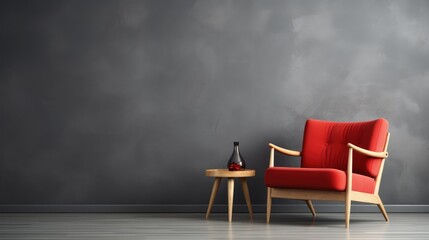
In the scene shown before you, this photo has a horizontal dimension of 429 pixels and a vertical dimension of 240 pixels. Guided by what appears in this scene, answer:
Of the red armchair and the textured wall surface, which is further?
the textured wall surface

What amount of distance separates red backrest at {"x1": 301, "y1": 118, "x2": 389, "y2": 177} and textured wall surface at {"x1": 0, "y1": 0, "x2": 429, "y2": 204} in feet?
1.33

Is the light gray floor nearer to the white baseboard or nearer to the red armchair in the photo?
the white baseboard

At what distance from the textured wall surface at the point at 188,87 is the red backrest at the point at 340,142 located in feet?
1.33

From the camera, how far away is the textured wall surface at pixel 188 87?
18.8 feet

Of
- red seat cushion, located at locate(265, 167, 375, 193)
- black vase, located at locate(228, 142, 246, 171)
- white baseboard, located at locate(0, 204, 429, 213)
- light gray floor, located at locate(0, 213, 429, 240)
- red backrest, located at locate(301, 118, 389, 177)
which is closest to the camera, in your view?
light gray floor, located at locate(0, 213, 429, 240)

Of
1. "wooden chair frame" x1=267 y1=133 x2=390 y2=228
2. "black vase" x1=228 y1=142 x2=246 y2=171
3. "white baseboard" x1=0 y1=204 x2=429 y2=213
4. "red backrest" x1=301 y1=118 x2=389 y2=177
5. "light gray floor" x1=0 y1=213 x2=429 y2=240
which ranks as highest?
"red backrest" x1=301 y1=118 x2=389 y2=177

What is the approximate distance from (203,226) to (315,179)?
89cm

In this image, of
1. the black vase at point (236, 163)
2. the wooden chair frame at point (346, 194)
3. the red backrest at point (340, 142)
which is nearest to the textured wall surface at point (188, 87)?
the red backrest at point (340, 142)

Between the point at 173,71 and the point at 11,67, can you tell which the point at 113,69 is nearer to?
the point at 173,71

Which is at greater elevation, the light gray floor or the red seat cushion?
the red seat cushion

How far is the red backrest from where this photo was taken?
500 cm

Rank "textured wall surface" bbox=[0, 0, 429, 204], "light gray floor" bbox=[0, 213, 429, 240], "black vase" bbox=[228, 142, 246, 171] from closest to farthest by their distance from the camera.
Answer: "light gray floor" bbox=[0, 213, 429, 240] → "black vase" bbox=[228, 142, 246, 171] → "textured wall surface" bbox=[0, 0, 429, 204]

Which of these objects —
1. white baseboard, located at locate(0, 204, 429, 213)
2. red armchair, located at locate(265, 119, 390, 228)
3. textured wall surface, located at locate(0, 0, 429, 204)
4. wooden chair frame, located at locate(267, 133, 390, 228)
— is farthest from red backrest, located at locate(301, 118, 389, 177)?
white baseboard, located at locate(0, 204, 429, 213)

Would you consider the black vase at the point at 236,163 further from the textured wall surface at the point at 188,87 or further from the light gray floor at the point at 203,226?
the textured wall surface at the point at 188,87
